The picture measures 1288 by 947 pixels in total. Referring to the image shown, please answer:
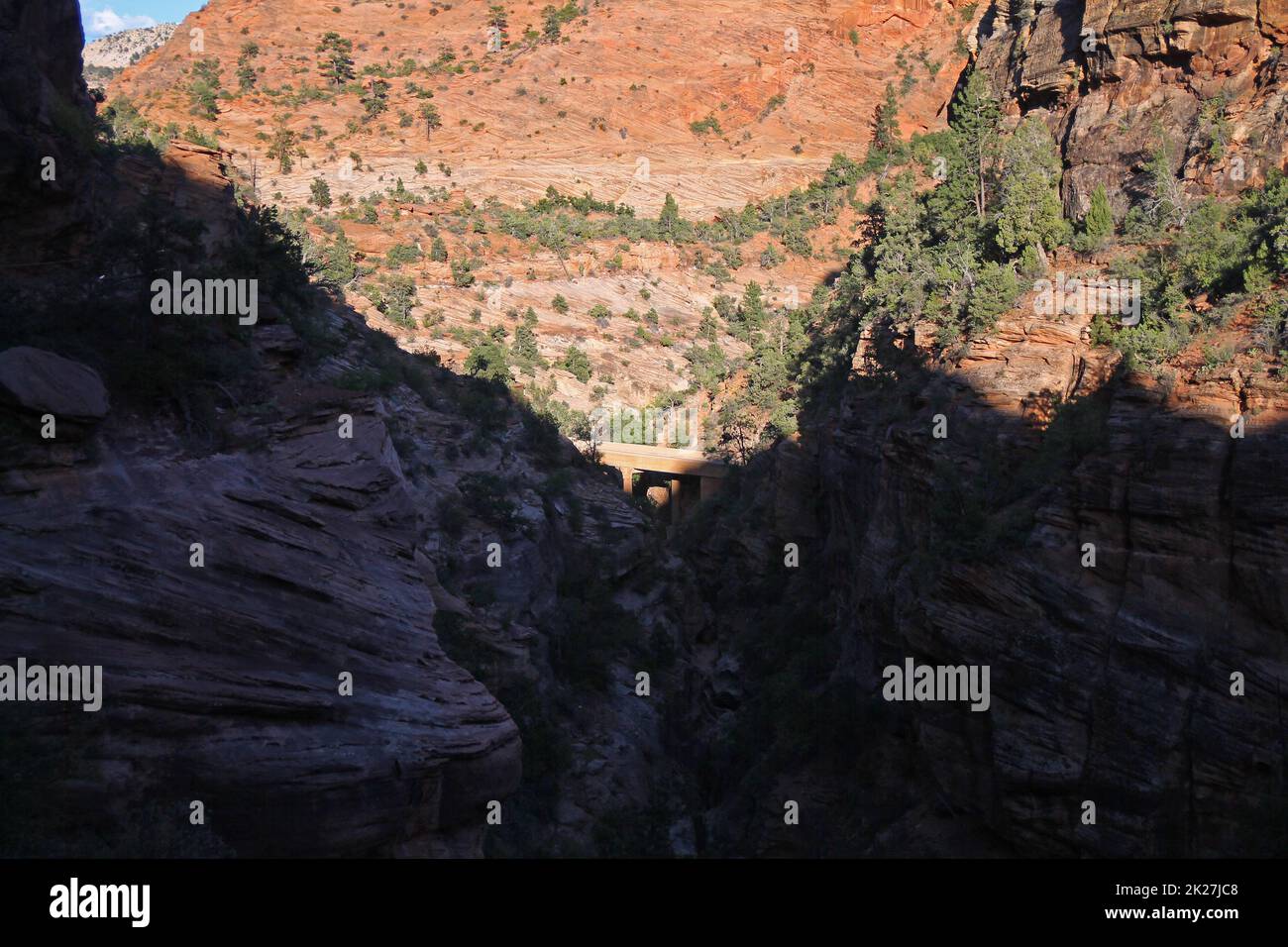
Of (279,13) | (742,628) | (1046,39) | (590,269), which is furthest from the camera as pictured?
(279,13)

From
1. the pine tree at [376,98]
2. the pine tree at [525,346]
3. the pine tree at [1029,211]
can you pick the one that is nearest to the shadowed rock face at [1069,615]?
the pine tree at [1029,211]

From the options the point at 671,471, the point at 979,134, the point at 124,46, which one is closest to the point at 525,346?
the point at 671,471

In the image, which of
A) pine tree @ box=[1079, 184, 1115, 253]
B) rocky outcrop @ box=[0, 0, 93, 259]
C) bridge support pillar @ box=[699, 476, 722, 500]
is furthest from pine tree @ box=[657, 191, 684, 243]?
rocky outcrop @ box=[0, 0, 93, 259]

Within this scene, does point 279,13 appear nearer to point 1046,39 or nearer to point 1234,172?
point 1046,39

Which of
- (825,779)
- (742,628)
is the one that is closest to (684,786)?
(825,779)

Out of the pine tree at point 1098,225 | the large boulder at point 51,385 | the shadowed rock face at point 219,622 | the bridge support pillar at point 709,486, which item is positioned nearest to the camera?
the shadowed rock face at point 219,622

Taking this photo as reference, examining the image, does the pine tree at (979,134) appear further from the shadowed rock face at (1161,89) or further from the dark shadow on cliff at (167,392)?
the dark shadow on cliff at (167,392)

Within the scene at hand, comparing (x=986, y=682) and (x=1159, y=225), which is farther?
(x=1159, y=225)
